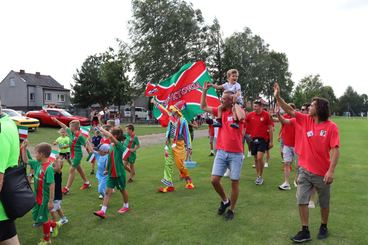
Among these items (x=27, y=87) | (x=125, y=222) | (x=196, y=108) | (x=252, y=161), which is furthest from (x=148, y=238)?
(x=27, y=87)

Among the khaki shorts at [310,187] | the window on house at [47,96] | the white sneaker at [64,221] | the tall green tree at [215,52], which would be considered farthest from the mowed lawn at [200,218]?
the window on house at [47,96]

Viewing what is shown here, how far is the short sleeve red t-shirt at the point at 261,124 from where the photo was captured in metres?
8.88

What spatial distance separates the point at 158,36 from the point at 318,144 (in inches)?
1563

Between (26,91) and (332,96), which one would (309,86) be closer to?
(332,96)

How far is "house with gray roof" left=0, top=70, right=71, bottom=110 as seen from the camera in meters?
59.2

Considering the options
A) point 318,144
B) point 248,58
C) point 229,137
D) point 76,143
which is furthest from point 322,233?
point 248,58

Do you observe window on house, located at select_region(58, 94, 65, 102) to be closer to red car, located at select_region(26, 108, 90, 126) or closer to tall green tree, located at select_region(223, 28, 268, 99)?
tall green tree, located at select_region(223, 28, 268, 99)

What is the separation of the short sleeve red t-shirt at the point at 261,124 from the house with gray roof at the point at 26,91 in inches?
2140

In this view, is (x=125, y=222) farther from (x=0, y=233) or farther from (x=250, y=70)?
(x=250, y=70)

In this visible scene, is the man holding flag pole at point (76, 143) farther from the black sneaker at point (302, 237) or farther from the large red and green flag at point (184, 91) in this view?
the black sneaker at point (302, 237)

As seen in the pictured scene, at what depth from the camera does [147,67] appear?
4306 centimetres

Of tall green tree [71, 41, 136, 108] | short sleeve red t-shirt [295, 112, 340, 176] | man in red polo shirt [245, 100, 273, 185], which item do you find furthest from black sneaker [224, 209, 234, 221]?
tall green tree [71, 41, 136, 108]

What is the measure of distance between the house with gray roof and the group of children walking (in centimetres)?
5317

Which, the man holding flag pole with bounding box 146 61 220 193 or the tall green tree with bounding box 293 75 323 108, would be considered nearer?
the man holding flag pole with bounding box 146 61 220 193
